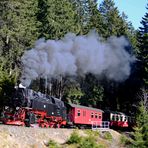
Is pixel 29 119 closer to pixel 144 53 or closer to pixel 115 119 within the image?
pixel 115 119

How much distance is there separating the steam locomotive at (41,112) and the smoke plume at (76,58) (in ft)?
9.15

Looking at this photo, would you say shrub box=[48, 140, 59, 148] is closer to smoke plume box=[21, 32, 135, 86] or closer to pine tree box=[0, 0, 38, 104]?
smoke plume box=[21, 32, 135, 86]

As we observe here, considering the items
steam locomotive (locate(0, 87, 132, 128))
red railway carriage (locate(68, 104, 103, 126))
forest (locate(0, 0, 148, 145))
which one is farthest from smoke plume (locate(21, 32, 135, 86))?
red railway carriage (locate(68, 104, 103, 126))

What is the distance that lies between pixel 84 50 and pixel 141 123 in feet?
41.9

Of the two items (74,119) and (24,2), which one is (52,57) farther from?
(24,2)

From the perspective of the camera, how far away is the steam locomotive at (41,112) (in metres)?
34.3

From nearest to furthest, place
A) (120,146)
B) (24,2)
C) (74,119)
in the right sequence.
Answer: (120,146)
(74,119)
(24,2)

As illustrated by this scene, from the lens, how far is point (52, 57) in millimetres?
40438

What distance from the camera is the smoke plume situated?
38.4 metres

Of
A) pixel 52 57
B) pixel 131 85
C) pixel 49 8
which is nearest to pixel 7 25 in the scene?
pixel 49 8

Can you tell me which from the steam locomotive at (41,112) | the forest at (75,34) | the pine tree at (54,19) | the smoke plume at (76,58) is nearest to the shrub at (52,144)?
the steam locomotive at (41,112)

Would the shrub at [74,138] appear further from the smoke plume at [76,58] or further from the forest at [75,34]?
the forest at [75,34]

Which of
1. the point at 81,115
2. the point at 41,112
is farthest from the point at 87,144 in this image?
the point at 81,115

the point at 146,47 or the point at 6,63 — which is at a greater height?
the point at 146,47
